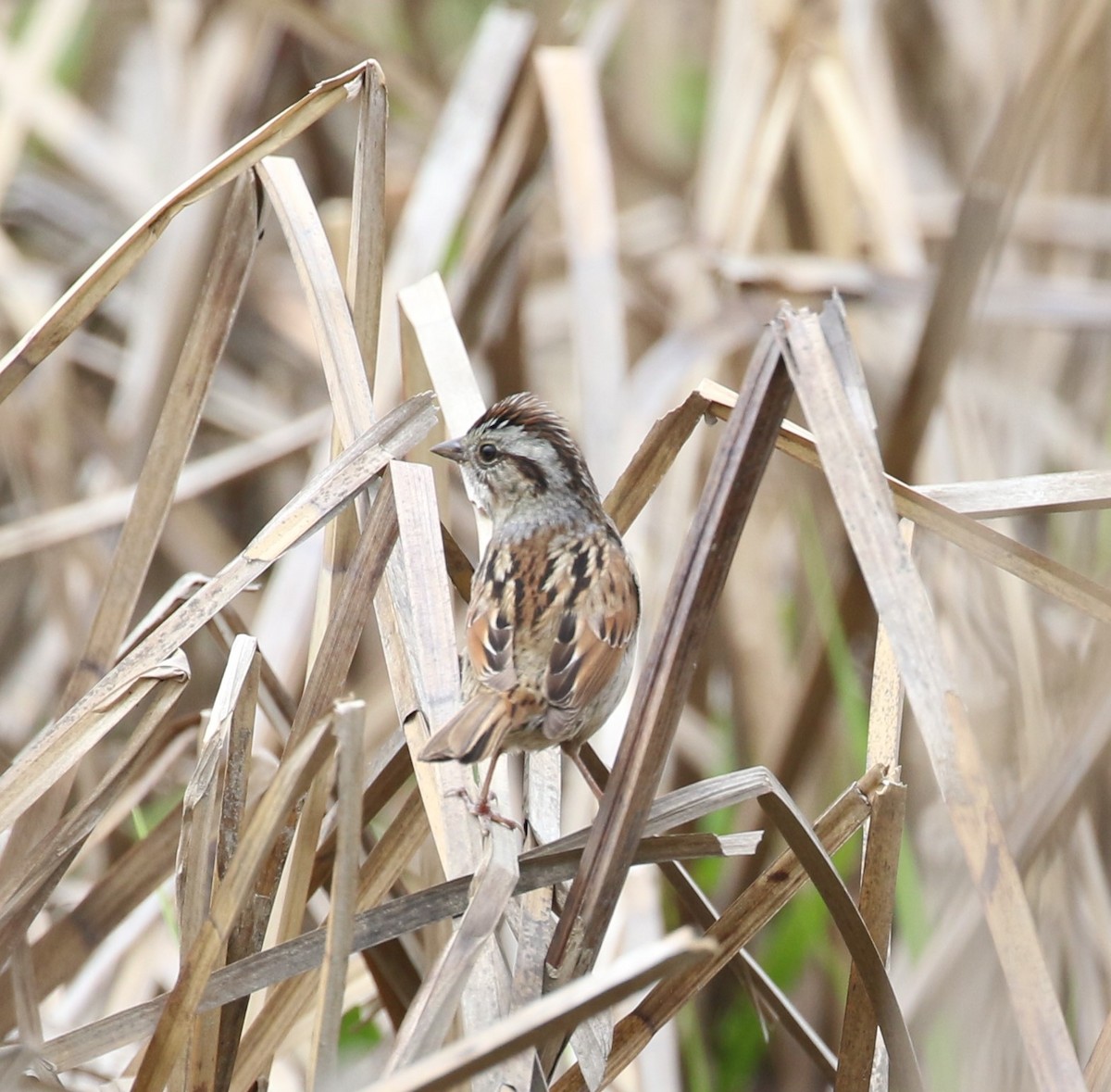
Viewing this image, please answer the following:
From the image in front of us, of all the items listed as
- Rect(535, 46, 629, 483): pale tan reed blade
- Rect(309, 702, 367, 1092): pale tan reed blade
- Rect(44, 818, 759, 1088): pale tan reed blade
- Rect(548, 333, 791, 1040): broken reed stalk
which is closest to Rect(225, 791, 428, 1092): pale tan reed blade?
Rect(44, 818, 759, 1088): pale tan reed blade

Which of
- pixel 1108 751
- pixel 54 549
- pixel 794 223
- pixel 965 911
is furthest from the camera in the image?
pixel 794 223

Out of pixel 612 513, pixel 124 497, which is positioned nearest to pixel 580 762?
pixel 612 513

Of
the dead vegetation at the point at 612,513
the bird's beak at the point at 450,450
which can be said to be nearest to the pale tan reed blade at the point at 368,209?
the dead vegetation at the point at 612,513

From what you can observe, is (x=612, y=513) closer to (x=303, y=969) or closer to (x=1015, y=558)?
(x=1015, y=558)

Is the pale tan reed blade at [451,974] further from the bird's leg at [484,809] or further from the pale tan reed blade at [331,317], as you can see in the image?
the pale tan reed blade at [331,317]

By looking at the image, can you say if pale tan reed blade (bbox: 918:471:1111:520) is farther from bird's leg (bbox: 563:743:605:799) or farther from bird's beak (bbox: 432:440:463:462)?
bird's beak (bbox: 432:440:463:462)

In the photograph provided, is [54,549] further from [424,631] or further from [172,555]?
[424,631]

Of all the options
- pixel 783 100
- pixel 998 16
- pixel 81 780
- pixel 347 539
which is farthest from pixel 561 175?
pixel 81 780
